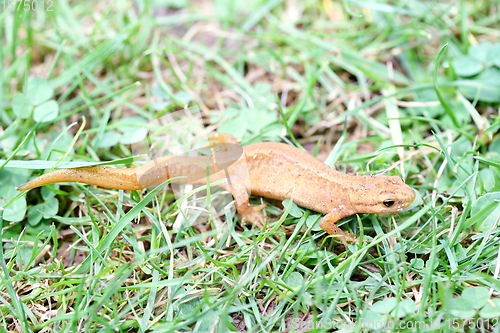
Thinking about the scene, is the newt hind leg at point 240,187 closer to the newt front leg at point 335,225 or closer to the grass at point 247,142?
the grass at point 247,142

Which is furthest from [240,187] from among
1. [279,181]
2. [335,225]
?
[335,225]

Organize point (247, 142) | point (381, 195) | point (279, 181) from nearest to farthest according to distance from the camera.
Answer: point (381, 195), point (279, 181), point (247, 142)

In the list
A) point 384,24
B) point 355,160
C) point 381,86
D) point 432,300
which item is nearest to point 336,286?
point 432,300

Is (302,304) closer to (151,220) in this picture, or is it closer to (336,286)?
(336,286)

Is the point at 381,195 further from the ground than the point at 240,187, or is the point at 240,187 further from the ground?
the point at 381,195

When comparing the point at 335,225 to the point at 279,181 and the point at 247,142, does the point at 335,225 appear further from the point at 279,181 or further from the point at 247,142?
the point at 247,142

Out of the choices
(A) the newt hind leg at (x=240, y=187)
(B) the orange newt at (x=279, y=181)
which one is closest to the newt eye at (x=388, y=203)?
(B) the orange newt at (x=279, y=181)

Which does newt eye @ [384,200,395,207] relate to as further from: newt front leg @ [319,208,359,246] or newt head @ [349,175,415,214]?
newt front leg @ [319,208,359,246]
